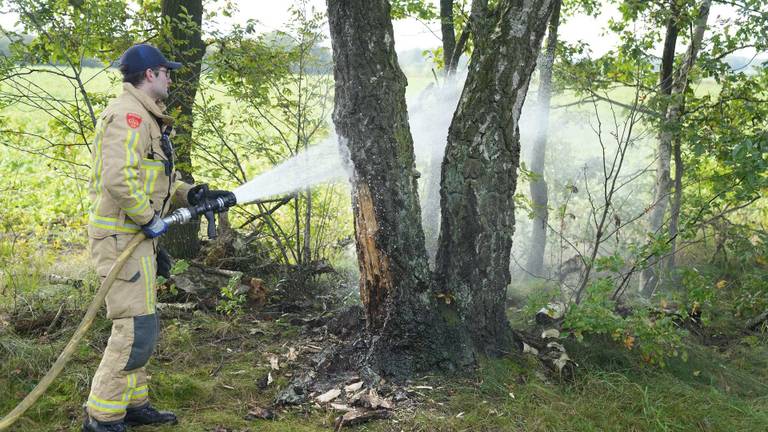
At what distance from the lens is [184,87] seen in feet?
Answer: 19.4

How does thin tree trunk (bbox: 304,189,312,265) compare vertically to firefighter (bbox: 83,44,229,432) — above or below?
below

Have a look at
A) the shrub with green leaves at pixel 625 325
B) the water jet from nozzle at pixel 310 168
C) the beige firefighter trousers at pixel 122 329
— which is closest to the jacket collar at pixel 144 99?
the beige firefighter trousers at pixel 122 329

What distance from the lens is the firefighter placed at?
10.6 feet

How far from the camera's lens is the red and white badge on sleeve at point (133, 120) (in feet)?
10.7

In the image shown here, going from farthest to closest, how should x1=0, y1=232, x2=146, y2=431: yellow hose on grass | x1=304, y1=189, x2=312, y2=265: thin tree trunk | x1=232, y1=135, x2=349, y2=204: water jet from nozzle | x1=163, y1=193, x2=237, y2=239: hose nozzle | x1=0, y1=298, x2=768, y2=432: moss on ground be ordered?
x1=304, y1=189, x2=312, y2=265: thin tree trunk
x1=232, y1=135, x2=349, y2=204: water jet from nozzle
x1=0, y1=298, x2=768, y2=432: moss on ground
x1=163, y1=193, x2=237, y2=239: hose nozzle
x1=0, y1=232, x2=146, y2=431: yellow hose on grass

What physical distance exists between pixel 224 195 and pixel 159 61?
875 millimetres

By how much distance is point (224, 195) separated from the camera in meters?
3.81

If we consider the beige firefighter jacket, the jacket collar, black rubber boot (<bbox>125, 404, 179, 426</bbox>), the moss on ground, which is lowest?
the moss on ground

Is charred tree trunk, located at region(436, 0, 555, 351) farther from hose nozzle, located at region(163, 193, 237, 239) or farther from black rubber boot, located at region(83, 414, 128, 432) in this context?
black rubber boot, located at region(83, 414, 128, 432)

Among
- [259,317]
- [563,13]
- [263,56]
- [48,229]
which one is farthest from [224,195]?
[563,13]

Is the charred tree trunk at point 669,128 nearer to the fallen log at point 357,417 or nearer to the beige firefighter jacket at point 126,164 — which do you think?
the fallen log at point 357,417

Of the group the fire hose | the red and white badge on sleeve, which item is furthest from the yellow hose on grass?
the red and white badge on sleeve

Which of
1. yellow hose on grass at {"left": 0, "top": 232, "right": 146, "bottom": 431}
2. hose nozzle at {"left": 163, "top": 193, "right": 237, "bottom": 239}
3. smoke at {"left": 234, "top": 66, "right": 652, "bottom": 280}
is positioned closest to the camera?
yellow hose on grass at {"left": 0, "top": 232, "right": 146, "bottom": 431}

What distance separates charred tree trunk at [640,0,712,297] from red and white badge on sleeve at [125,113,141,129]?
14.6 feet
